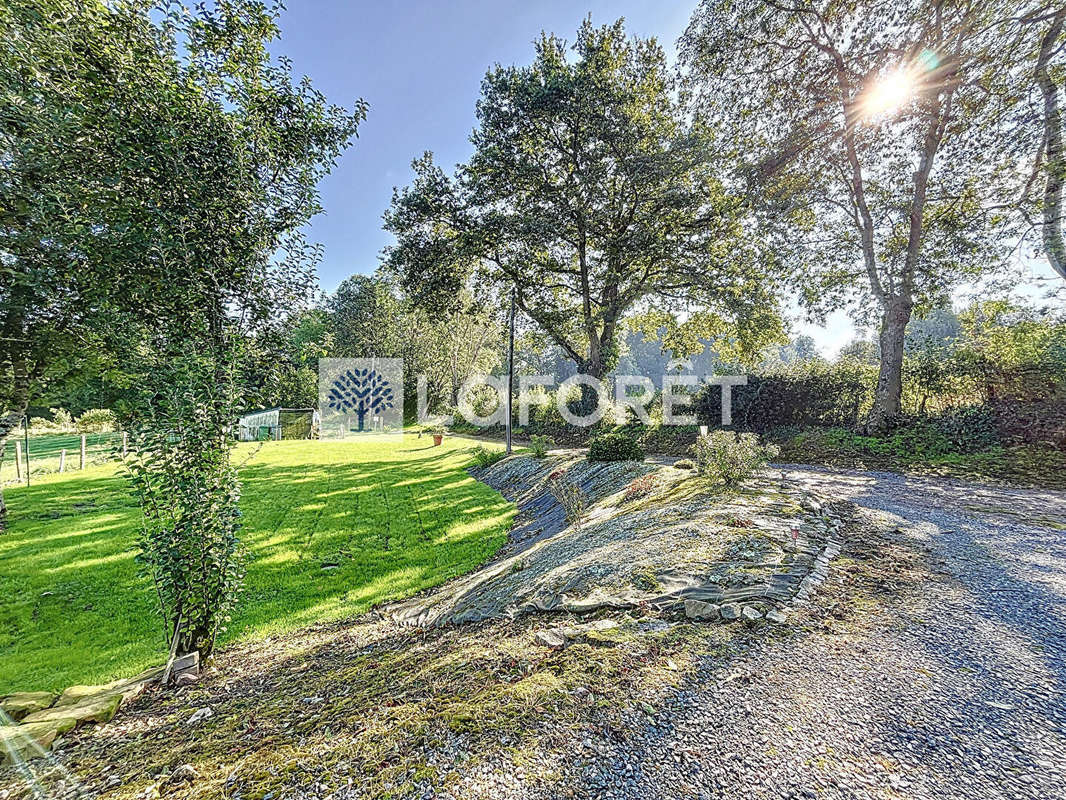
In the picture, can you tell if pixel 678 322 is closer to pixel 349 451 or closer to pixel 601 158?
pixel 601 158

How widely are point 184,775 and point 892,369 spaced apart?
510 inches

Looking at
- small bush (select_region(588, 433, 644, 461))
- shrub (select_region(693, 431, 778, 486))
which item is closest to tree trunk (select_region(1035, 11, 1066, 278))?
shrub (select_region(693, 431, 778, 486))

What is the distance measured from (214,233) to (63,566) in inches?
242

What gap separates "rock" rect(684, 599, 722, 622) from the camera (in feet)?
8.92

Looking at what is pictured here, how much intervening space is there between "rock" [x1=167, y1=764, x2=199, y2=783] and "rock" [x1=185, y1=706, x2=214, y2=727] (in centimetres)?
77

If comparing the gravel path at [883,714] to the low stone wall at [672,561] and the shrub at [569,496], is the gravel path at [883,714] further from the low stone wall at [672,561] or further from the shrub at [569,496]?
the shrub at [569,496]

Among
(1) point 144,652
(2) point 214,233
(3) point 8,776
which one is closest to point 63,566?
(1) point 144,652

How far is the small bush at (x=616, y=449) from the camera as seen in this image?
949 centimetres

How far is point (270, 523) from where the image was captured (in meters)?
7.90

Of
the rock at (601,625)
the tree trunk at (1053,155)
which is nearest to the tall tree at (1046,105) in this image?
Result: the tree trunk at (1053,155)

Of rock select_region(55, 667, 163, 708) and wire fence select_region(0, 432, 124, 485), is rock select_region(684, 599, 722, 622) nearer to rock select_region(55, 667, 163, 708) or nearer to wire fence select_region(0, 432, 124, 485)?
rock select_region(55, 667, 163, 708)

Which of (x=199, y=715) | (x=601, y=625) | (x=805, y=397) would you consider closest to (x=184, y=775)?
(x=199, y=715)

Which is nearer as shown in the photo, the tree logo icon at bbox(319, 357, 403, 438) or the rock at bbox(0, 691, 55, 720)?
the rock at bbox(0, 691, 55, 720)

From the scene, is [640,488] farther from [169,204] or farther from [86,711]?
[169,204]
